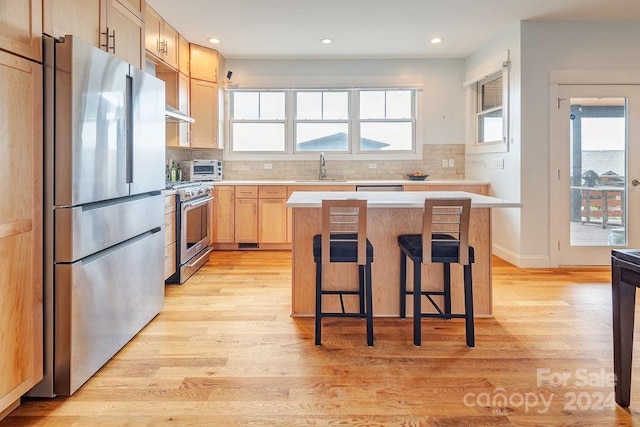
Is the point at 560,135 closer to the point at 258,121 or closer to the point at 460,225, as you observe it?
the point at 460,225

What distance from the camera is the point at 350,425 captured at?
1.68 metres

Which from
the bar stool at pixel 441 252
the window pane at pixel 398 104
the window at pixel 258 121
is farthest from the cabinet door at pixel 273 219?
the bar stool at pixel 441 252

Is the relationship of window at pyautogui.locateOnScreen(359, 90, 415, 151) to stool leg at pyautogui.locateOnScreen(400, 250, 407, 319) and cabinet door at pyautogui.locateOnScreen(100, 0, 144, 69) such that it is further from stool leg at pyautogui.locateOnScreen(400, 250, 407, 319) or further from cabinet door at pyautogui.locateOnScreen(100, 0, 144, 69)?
cabinet door at pyautogui.locateOnScreen(100, 0, 144, 69)

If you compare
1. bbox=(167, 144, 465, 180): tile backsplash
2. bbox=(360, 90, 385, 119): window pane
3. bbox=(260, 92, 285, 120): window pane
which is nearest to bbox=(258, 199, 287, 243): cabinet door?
bbox=(167, 144, 465, 180): tile backsplash

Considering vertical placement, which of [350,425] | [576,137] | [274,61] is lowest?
[350,425]

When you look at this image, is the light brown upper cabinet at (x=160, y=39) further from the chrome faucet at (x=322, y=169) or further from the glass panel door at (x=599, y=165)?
Answer: the glass panel door at (x=599, y=165)

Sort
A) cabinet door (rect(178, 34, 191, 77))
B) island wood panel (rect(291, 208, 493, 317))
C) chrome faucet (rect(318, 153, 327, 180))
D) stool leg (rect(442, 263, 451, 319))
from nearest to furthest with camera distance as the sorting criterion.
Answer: stool leg (rect(442, 263, 451, 319)), island wood panel (rect(291, 208, 493, 317)), cabinet door (rect(178, 34, 191, 77)), chrome faucet (rect(318, 153, 327, 180))

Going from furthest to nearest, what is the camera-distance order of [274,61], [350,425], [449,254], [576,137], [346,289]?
[274,61] → [576,137] → [346,289] → [449,254] → [350,425]

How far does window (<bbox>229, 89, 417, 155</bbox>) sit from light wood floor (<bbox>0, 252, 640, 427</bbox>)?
10.3 feet

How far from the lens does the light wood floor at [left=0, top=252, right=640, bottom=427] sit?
1.75 m

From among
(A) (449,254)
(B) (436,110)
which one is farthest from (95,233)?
(B) (436,110)

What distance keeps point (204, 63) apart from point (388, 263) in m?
3.77

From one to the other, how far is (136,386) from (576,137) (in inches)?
179

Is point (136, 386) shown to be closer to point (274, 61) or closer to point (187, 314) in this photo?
point (187, 314)
